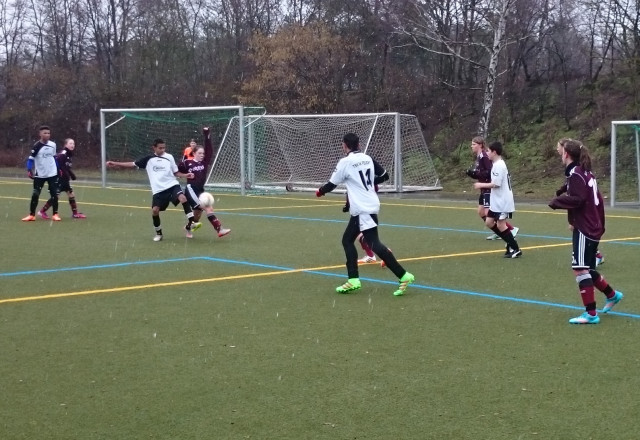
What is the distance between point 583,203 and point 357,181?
267cm

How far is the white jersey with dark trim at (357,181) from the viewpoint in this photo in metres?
10.1

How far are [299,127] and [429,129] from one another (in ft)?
27.4

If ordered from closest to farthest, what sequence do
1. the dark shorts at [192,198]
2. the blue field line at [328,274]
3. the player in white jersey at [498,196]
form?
the blue field line at [328,274]
the player in white jersey at [498,196]
the dark shorts at [192,198]

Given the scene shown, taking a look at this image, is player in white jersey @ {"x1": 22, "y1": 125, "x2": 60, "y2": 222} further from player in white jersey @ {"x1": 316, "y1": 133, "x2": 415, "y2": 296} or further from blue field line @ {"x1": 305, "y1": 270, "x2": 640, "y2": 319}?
player in white jersey @ {"x1": 316, "y1": 133, "x2": 415, "y2": 296}

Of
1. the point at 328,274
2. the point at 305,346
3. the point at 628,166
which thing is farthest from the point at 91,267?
the point at 628,166

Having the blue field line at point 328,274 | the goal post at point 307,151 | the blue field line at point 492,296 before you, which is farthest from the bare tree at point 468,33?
the blue field line at point 492,296

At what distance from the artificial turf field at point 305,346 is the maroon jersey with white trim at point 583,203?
2.95 ft

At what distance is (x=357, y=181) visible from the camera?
10.2m

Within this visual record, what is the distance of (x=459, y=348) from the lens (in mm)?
7527

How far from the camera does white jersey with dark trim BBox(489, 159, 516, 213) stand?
1378 centimetres

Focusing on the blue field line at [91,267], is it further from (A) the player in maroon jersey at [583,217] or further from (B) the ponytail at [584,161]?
(B) the ponytail at [584,161]

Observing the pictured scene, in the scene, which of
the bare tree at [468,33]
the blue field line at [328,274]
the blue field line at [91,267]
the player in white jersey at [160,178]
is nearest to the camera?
the blue field line at [328,274]

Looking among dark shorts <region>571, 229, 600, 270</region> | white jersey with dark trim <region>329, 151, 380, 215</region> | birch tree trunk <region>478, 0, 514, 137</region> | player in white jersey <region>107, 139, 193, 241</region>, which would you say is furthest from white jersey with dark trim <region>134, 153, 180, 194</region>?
birch tree trunk <region>478, 0, 514, 137</region>

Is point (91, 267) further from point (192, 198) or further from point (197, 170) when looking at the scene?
point (197, 170)
